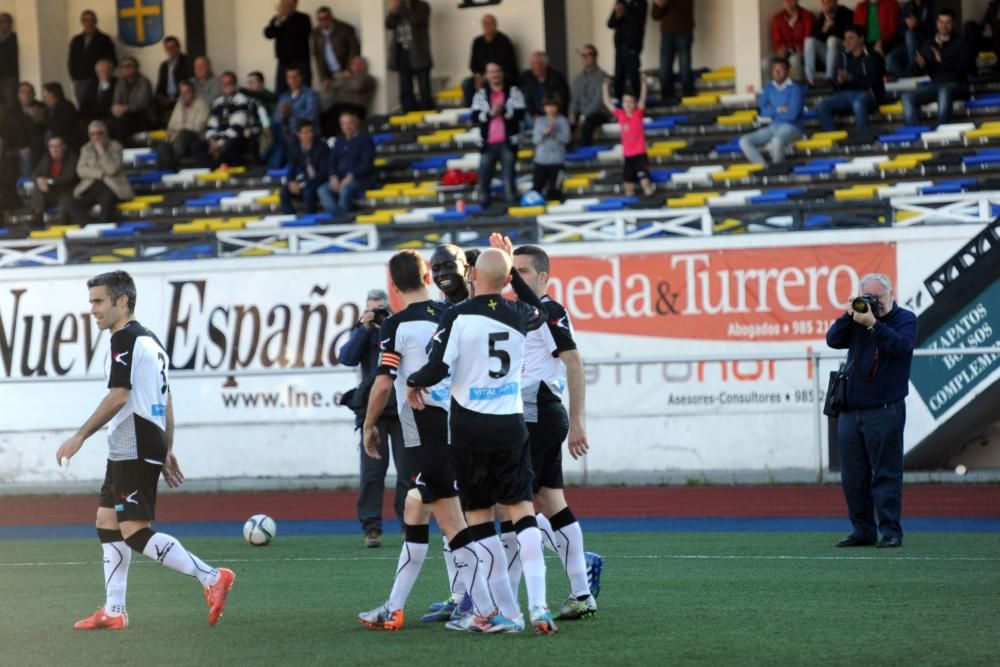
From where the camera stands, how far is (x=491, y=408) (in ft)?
27.7

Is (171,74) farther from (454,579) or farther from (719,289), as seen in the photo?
(454,579)

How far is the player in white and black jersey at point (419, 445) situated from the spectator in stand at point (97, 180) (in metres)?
18.2

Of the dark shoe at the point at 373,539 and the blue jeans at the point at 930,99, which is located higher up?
the blue jeans at the point at 930,99

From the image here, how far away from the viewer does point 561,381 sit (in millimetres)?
9711

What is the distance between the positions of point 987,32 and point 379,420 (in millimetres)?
14430

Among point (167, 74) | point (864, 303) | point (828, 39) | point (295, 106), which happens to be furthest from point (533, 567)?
point (167, 74)

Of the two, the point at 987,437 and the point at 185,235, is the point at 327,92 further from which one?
the point at 987,437

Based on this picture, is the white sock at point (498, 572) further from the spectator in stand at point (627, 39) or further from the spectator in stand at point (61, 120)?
the spectator in stand at point (61, 120)

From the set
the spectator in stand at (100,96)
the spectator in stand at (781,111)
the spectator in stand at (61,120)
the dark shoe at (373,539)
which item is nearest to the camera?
the dark shoe at (373,539)

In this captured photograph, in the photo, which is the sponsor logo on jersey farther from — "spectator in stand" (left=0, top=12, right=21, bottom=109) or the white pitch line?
→ "spectator in stand" (left=0, top=12, right=21, bottom=109)

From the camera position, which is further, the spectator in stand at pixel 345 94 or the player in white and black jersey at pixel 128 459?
the spectator in stand at pixel 345 94

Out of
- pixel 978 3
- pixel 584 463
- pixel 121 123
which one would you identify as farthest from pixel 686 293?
pixel 121 123

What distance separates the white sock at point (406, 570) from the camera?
8969 millimetres

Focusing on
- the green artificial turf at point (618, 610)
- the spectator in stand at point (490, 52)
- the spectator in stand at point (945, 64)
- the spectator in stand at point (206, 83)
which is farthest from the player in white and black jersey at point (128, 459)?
the spectator in stand at point (206, 83)
